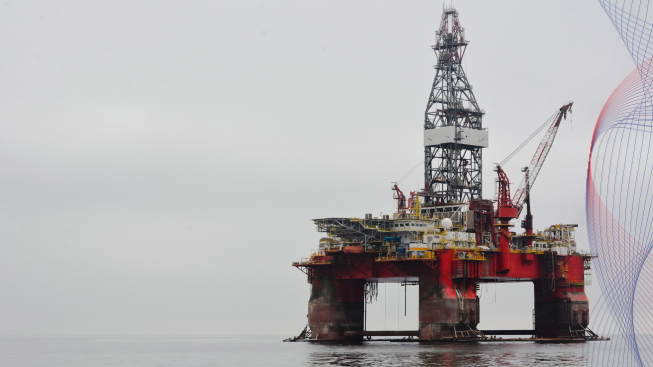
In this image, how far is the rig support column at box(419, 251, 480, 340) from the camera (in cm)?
10488

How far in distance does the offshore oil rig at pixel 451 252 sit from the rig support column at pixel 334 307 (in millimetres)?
108

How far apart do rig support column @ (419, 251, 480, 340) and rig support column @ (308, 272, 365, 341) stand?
10.0 metres

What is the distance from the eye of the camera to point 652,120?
34.3 metres

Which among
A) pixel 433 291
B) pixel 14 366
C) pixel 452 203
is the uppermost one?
pixel 452 203

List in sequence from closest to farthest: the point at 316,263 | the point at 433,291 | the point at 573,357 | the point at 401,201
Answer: the point at 573,357
the point at 433,291
the point at 316,263
the point at 401,201

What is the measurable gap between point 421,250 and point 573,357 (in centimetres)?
2240

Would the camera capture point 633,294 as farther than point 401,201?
No

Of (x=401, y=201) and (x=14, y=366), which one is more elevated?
(x=401, y=201)

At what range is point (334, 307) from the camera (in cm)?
11381

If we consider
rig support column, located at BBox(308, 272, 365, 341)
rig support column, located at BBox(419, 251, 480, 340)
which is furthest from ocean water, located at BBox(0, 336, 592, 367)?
rig support column, located at BBox(308, 272, 365, 341)

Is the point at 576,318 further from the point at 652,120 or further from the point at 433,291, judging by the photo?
the point at 652,120

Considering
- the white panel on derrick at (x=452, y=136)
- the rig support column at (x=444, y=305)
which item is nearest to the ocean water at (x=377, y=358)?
the rig support column at (x=444, y=305)

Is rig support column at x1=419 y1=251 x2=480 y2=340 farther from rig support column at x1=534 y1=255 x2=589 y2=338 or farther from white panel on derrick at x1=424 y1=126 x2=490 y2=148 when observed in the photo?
white panel on derrick at x1=424 y1=126 x2=490 y2=148

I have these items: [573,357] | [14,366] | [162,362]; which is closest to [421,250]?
[573,357]
